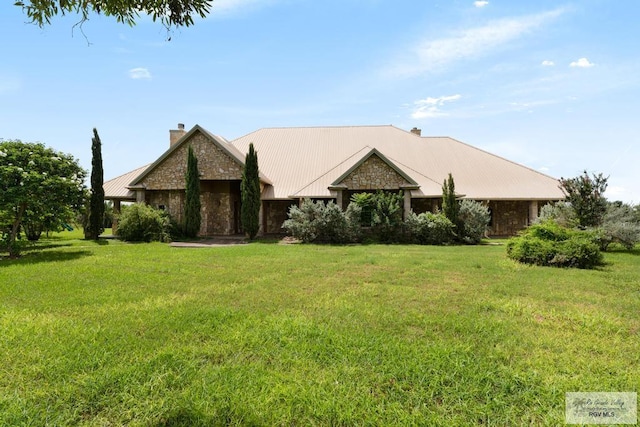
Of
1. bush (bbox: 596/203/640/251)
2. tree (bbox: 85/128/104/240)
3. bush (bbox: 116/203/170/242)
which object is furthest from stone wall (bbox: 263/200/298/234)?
bush (bbox: 596/203/640/251)

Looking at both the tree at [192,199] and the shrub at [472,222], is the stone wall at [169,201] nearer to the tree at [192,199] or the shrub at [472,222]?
the tree at [192,199]

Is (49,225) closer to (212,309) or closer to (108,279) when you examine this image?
(108,279)

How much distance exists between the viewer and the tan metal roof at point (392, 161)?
21531 millimetres

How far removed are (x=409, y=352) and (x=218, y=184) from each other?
2019 cm

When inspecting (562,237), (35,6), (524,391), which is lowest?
(524,391)

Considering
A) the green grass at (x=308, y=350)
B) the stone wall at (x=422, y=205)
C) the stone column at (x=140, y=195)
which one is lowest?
the green grass at (x=308, y=350)

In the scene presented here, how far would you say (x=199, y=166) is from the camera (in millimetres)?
20891

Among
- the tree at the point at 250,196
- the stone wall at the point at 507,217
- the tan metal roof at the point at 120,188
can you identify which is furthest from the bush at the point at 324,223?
the tan metal roof at the point at 120,188

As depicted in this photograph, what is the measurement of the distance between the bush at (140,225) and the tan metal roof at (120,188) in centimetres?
389

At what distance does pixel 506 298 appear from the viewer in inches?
246

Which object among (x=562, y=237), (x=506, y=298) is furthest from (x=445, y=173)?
(x=506, y=298)

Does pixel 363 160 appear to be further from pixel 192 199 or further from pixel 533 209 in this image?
pixel 533 209

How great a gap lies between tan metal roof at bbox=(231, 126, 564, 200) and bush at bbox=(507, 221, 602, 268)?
29.5 ft

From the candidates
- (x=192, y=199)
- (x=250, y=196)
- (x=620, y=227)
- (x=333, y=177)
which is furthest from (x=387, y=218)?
(x=192, y=199)
